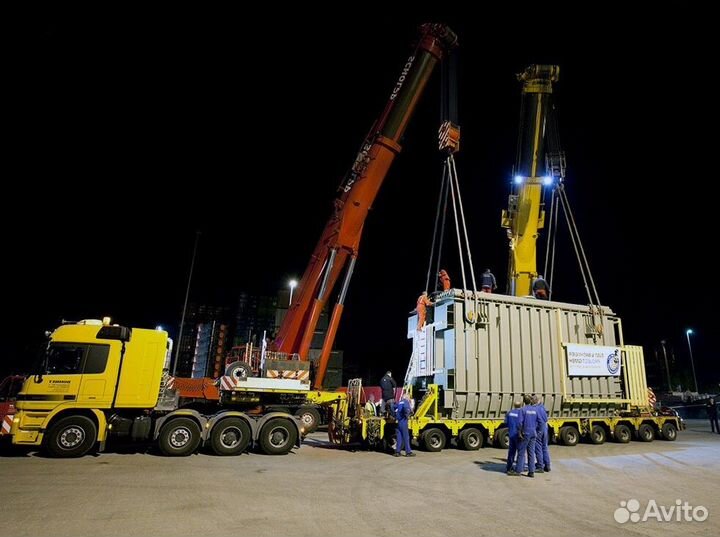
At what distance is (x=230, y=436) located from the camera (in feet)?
33.7

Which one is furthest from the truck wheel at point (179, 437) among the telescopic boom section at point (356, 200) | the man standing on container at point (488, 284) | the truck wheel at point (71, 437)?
the man standing on container at point (488, 284)

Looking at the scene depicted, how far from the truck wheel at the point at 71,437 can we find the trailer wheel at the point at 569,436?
1247 cm

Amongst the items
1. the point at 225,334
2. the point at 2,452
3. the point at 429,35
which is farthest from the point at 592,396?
the point at 225,334

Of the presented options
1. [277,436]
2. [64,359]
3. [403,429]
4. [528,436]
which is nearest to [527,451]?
[528,436]

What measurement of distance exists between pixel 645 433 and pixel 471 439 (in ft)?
22.4

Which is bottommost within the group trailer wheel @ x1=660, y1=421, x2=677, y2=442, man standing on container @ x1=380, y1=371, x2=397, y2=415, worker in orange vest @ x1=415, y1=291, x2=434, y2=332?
trailer wheel @ x1=660, y1=421, x2=677, y2=442

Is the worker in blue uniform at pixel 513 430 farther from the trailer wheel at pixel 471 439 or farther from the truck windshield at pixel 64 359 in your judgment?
the truck windshield at pixel 64 359

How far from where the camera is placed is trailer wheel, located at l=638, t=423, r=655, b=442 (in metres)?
14.5

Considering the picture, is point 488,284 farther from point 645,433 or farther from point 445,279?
point 645,433

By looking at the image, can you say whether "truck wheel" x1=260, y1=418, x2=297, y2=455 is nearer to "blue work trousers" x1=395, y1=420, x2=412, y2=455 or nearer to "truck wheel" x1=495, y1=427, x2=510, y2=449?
"blue work trousers" x1=395, y1=420, x2=412, y2=455

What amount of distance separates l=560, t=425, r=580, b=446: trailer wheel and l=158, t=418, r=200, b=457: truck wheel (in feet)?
34.1

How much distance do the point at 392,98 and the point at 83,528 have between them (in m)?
15.9

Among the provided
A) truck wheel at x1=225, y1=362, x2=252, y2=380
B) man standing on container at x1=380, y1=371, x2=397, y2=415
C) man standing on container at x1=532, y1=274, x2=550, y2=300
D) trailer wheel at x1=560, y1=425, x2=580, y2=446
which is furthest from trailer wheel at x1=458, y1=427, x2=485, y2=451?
truck wheel at x1=225, y1=362, x2=252, y2=380

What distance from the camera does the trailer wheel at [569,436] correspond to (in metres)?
13.2
